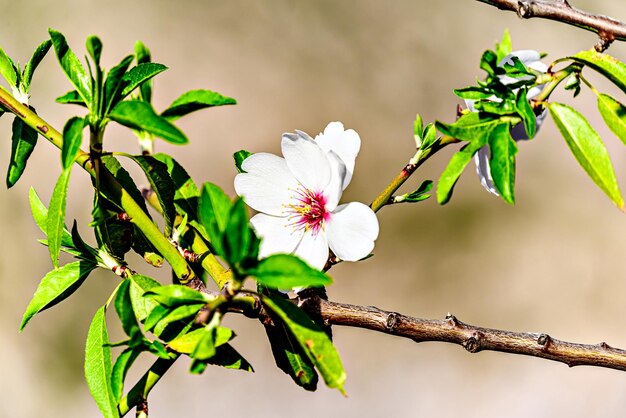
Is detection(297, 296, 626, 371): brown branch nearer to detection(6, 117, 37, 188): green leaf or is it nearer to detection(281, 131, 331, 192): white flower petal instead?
detection(281, 131, 331, 192): white flower petal

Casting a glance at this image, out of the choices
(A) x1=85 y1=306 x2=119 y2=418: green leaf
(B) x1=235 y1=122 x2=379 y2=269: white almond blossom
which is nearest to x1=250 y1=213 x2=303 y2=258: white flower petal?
(B) x1=235 y1=122 x2=379 y2=269: white almond blossom

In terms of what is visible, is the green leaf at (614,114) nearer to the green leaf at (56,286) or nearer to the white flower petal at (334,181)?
the white flower petal at (334,181)

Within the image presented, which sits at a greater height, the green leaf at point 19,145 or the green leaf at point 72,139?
the green leaf at point 19,145

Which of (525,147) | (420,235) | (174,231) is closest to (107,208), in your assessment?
(174,231)

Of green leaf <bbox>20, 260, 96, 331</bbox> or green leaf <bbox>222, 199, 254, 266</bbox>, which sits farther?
green leaf <bbox>20, 260, 96, 331</bbox>

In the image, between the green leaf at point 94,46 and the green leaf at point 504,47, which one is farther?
the green leaf at point 504,47

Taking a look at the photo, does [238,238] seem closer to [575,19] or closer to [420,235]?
[575,19]

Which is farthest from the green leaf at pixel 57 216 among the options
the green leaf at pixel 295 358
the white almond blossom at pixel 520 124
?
the white almond blossom at pixel 520 124
